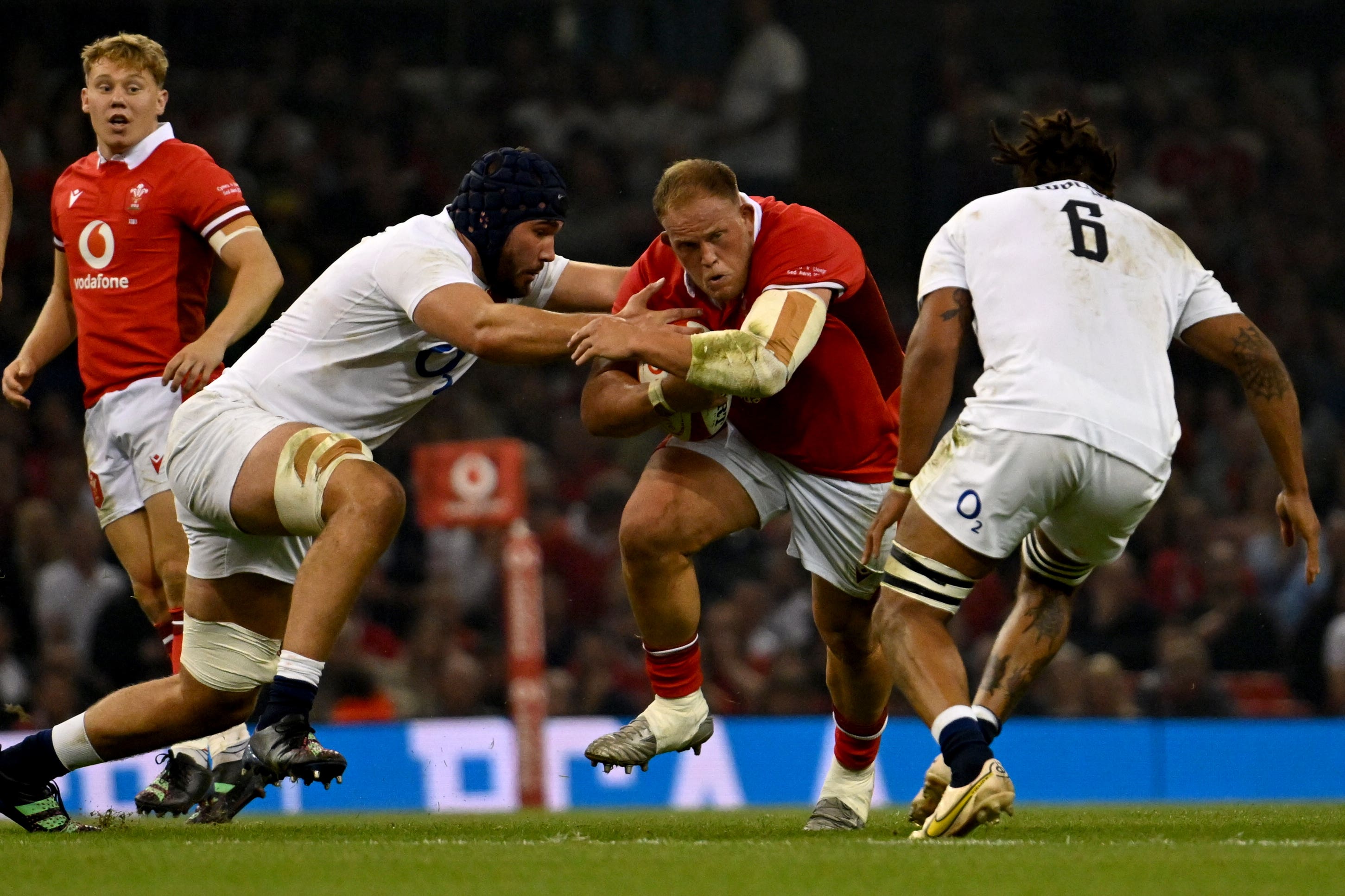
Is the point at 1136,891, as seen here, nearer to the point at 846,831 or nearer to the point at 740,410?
the point at 846,831

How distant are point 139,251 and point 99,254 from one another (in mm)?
148

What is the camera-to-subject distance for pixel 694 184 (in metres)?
5.19

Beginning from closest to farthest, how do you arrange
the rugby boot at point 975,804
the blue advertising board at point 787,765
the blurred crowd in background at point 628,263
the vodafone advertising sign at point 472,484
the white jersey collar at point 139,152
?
the rugby boot at point 975,804, the white jersey collar at point 139,152, the blue advertising board at point 787,765, the vodafone advertising sign at point 472,484, the blurred crowd in background at point 628,263

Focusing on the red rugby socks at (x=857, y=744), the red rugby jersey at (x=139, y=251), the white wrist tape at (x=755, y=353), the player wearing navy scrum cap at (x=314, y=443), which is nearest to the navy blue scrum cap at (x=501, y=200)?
the player wearing navy scrum cap at (x=314, y=443)

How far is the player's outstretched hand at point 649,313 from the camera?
17.2 ft

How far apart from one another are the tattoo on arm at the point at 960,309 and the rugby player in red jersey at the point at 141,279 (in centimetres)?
245

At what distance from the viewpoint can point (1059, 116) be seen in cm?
520

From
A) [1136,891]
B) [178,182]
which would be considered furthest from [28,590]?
[1136,891]

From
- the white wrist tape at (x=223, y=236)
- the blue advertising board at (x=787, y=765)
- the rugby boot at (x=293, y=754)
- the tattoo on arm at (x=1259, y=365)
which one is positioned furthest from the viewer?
the blue advertising board at (x=787, y=765)

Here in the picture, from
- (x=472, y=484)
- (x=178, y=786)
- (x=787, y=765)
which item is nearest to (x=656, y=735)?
(x=178, y=786)

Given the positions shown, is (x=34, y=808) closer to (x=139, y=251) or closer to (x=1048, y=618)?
(x=139, y=251)

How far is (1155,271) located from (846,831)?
1.93 metres

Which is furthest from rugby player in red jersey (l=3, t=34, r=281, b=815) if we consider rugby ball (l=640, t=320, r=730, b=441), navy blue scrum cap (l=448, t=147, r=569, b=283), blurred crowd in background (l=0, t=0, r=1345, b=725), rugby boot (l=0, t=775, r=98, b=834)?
blurred crowd in background (l=0, t=0, r=1345, b=725)

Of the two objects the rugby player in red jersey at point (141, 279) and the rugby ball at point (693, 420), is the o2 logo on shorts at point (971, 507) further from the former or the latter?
the rugby player in red jersey at point (141, 279)
